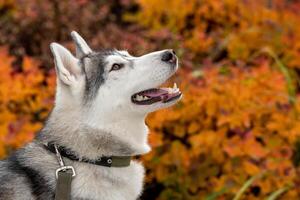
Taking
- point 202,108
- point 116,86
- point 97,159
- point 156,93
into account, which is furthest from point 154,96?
point 202,108

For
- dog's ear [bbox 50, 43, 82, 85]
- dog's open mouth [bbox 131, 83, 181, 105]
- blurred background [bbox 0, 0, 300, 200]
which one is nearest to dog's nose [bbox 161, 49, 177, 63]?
dog's open mouth [bbox 131, 83, 181, 105]

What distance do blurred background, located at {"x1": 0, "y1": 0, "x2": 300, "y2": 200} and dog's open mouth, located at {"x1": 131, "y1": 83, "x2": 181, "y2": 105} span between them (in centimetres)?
138

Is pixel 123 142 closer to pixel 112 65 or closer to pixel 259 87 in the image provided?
pixel 112 65

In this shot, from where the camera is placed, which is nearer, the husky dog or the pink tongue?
the husky dog

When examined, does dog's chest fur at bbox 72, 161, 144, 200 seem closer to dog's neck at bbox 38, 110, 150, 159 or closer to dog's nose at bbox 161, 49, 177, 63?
dog's neck at bbox 38, 110, 150, 159

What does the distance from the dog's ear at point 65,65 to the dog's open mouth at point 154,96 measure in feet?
1.11

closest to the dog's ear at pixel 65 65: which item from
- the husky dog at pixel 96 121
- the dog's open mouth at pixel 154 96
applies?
the husky dog at pixel 96 121

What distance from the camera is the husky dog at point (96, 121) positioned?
3.35m

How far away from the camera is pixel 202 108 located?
16.9 ft

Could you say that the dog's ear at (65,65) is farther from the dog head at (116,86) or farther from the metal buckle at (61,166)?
the metal buckle at (61,166)

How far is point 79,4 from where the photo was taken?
22.6 feet

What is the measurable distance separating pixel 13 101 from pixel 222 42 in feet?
8.01

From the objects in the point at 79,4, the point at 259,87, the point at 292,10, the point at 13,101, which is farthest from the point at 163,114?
the point at 292,10

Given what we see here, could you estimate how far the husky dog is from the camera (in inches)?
132
